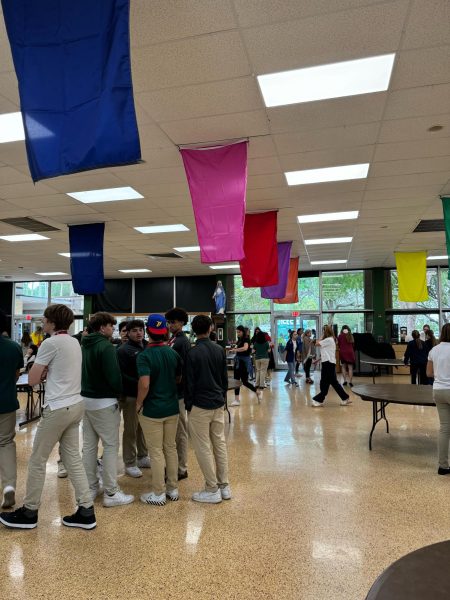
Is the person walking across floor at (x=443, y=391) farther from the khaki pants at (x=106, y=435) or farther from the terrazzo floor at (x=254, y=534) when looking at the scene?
the khaki pants at (x=106, y=435)

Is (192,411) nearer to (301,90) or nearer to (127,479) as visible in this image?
(127,479)

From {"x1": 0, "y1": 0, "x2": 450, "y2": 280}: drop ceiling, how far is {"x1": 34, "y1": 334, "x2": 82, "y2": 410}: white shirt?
7.06 feet

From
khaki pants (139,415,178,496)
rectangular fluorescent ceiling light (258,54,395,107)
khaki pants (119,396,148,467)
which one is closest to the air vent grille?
rectangular fluorescent ceiling light (258,54,395,107)

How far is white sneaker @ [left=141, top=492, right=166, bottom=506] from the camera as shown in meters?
3.58

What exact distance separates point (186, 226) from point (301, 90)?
514 cm

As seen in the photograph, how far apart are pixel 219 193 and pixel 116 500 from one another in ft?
10.6

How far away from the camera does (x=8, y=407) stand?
11.2 feet

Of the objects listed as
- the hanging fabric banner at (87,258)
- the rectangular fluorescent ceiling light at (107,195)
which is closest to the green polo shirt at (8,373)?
the rectangular fluorescent ceiling light at (107,195)

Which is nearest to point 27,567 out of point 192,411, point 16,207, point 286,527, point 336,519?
point 192,411

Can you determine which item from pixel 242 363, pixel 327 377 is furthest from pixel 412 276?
pixel 242 363

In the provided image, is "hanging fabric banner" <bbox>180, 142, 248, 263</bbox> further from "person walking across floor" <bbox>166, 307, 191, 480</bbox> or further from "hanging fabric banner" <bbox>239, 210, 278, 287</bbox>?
"hanging fabric banner" <bbox>239, 210, 278, 287</bbox>

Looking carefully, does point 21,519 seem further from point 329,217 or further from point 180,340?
point 329,217

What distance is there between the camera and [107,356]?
11.8 ft

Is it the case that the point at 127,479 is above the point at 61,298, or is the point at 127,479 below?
below
